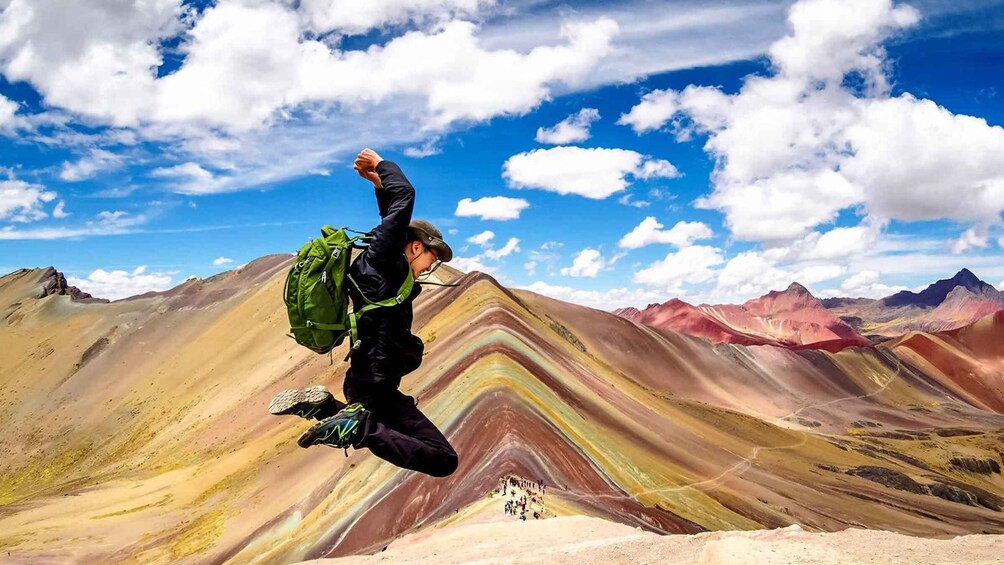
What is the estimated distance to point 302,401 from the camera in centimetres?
595

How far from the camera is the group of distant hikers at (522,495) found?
14.5m

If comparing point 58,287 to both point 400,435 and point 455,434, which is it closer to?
point 455,434

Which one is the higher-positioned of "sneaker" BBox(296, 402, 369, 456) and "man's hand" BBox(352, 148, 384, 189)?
"man's hand" BBox(352, 148, 384, 189)

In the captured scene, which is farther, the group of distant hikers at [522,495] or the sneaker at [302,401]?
the group of distant hikers at [522,495]

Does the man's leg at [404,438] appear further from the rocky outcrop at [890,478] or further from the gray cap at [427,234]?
the rocky outcrop at [890,478]

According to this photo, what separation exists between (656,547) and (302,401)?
6585 millimetres

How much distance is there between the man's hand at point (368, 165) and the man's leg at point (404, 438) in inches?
83.1

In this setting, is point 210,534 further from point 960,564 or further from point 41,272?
point 41,272

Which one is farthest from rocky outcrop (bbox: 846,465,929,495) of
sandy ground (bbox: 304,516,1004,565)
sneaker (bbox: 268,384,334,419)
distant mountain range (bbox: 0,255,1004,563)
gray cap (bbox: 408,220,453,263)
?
sneaker (bbox: 268,384,334,419)

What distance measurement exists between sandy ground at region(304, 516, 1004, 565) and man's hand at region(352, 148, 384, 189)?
6367 millimetres

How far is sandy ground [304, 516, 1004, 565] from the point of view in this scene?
8242mm

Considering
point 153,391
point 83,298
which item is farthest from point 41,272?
point 153,391

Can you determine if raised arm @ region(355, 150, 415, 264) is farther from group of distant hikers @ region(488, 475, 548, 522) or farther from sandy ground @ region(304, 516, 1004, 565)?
Result: group of distant hikers @ region(488, 475, 548, 522)

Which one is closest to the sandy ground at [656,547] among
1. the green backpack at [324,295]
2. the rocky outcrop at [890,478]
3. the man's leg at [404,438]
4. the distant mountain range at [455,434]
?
the distant mountain range at [455,434]
